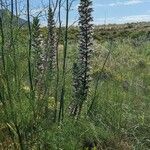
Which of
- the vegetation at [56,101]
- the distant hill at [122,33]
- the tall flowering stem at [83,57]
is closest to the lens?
the vegetation at [56,101]

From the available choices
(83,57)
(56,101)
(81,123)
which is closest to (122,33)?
(83,57)

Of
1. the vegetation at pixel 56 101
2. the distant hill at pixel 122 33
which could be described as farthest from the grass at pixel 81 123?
the distant hill at pixel 122 33

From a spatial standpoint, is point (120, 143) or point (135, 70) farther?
point (135, 70)

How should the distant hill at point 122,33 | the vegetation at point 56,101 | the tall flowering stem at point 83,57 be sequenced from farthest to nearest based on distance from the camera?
the distant hill at point 122,33 → the tall flowering stem at point 83,57 → the vegetation at point 56,101

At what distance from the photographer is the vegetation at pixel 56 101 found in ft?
23.5

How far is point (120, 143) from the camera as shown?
30.2 feet

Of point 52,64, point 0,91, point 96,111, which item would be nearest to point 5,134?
point 0,91

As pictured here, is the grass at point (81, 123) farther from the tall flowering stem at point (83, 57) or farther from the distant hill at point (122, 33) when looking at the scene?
the distant hill at point (122, 33)

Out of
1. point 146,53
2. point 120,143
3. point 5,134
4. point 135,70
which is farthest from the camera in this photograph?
point 146,53

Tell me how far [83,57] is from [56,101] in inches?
79.2

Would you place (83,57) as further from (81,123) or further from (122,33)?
(122,33)

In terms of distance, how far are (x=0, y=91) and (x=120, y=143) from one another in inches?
110

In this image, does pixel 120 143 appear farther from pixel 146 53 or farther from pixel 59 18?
pixel 146 53

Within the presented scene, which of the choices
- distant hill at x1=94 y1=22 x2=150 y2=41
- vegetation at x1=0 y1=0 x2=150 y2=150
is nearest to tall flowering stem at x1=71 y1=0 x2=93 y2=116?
vegetation at x1=0 y1=0 x2=150 y2=150
